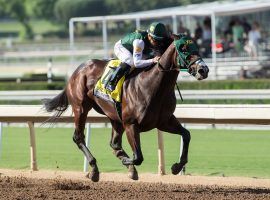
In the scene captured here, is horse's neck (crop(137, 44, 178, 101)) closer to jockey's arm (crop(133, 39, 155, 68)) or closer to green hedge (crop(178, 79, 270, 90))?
jockey's arm (crop(133, 39, 155, 68))

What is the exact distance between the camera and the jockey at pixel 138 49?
9.26 meters

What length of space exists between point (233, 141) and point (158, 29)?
5.27m

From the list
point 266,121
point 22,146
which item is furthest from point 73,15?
point 266,121

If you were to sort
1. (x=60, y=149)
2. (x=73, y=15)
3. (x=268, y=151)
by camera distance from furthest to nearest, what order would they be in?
(x=73, y=15)
(x=60, y=149)
(x=268, y=151)

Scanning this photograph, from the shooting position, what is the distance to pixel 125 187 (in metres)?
9.30

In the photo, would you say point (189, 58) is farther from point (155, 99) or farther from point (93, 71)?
point (93, 71)

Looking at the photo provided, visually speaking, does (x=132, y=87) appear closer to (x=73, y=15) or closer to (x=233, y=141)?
(x=233, y=141)

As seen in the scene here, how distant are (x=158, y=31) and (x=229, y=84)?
511 inches

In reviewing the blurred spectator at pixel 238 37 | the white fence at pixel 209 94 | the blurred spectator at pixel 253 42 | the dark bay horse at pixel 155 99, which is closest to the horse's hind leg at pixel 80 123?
the dark bay horse at pixel 155 99

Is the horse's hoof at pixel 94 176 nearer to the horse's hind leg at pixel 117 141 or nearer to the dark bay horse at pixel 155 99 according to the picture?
the dark bay horse at pixel 155 99

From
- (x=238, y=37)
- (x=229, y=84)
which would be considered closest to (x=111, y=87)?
(x=229, y=84)

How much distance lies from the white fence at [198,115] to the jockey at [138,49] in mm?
1121

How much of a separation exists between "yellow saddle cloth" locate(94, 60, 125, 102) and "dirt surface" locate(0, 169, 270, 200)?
99 centimetres

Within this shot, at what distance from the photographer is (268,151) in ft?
41.0
